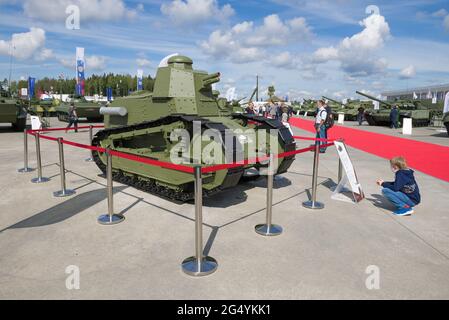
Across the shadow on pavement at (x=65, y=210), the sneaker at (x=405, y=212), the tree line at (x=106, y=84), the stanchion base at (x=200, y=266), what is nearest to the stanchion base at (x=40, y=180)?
the shadow on pavement at (x=65, y=210)

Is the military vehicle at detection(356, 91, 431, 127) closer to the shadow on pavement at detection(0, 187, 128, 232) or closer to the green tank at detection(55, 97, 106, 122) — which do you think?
the green tank at detection(55, 97, 106, 122)

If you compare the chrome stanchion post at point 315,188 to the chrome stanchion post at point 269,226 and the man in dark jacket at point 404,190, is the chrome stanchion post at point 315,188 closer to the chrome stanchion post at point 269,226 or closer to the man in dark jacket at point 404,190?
the man in dark jacket at point 404,190

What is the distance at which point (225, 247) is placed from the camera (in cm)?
418

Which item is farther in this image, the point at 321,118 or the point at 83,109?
the point at 83,109

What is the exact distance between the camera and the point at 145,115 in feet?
23.6

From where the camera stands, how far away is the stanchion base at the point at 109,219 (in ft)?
16.1

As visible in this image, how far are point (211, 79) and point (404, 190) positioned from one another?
4058 mm

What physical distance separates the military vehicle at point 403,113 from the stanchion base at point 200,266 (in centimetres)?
2246

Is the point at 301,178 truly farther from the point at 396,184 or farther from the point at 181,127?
the point at 181,127

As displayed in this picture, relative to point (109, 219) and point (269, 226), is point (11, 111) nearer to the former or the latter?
point (109, 219)

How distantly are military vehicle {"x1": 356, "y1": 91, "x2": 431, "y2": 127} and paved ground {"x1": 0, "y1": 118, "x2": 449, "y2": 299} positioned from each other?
59.4ft

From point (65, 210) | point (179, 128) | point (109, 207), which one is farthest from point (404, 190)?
point (65, 210)

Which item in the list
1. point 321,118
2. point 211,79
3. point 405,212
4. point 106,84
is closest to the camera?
point 405,212
